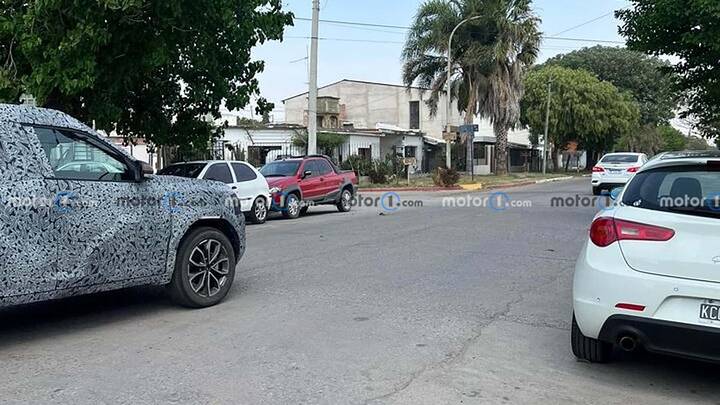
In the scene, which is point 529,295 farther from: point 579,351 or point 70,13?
point 70,13

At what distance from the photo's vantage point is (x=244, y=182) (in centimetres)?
1497

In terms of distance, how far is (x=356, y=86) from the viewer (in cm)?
5788

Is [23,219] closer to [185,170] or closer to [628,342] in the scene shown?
[628,342]

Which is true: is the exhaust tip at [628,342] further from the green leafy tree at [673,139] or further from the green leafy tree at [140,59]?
the green leafy tree at [673,139]

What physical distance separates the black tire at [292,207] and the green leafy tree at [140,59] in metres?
3.07

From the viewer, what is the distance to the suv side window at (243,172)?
1492 centimetres

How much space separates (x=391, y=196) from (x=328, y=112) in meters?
28.5

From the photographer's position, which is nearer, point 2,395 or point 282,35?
point 2,395

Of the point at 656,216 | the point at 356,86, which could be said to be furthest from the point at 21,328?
the point at 356,86

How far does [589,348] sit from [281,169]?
13840 mm

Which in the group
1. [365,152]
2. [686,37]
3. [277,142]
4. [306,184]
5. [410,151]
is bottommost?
[306,184]

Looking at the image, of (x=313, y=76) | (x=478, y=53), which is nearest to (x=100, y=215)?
(x=313, y=76)

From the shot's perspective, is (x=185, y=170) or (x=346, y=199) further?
(x=346, y=199)

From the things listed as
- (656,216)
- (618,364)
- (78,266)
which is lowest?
(618,364)
